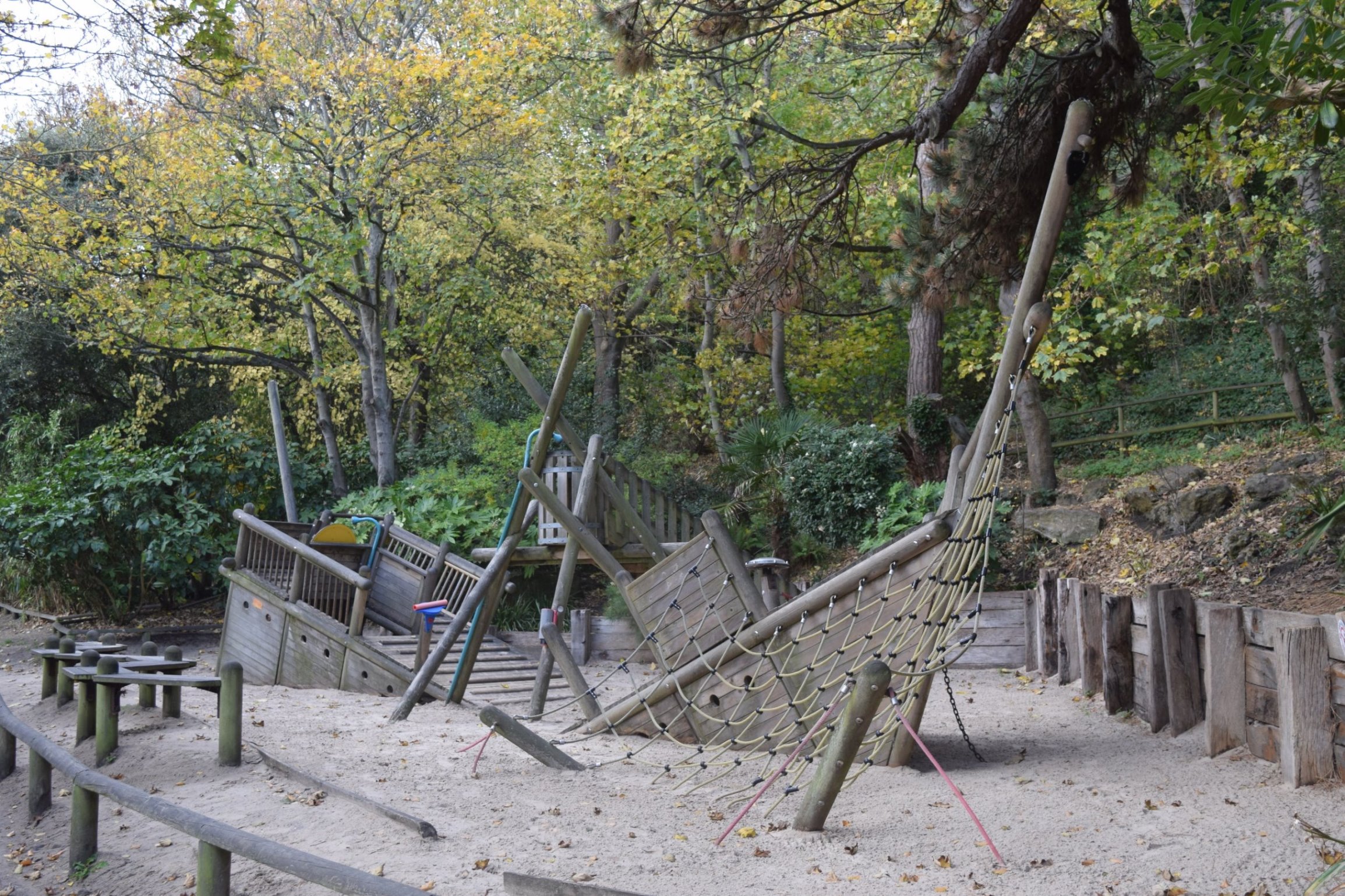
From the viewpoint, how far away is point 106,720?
22.6 feet

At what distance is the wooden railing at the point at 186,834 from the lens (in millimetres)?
3395

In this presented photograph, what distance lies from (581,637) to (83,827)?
7.51 meters

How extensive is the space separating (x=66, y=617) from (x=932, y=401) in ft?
39.6

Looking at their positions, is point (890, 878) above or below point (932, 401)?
below

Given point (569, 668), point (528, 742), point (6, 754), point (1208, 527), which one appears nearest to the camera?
point (528, 742)

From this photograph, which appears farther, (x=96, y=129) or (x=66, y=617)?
(x=96, y=129)

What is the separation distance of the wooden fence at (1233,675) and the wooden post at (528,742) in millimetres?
3481

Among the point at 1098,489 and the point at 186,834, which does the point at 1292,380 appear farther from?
the point at 186,834

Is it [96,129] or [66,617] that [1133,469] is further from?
[96,129]

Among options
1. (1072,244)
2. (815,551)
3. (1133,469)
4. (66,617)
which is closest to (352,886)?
(815,551)

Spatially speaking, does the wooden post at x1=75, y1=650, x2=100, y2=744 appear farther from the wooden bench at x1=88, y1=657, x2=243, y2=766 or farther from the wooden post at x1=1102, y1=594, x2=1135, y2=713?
the wooden post at x1=1102, y1=594, x2=1135, y2=713

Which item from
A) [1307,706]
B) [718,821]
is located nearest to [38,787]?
[718,821]

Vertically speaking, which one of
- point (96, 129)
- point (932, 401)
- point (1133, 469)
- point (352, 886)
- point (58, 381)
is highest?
point (96, 129)

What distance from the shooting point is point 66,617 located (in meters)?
14.6
